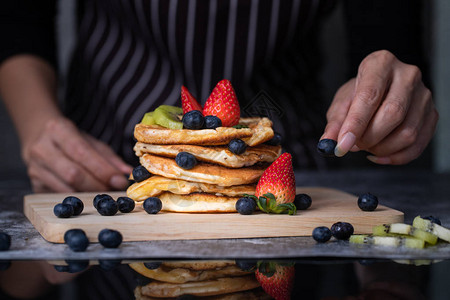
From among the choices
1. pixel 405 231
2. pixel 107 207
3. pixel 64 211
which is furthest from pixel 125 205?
pixel 405 231

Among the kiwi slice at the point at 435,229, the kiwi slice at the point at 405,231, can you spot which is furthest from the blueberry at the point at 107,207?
the kiwi slice at the point at 435,229

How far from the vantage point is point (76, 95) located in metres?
2.69

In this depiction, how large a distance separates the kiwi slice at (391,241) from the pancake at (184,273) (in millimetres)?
374

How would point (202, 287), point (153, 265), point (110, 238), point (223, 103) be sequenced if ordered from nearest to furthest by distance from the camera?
point (202, 287) → point (153, 265) → point (110, 238) → point (223, 103)

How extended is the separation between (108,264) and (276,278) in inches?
14.4

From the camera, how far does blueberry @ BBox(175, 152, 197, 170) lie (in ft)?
4.86

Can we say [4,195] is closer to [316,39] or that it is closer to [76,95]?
[76,95]

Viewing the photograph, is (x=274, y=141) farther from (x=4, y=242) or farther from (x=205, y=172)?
(x=4, y=242)

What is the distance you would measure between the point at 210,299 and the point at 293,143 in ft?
5.18

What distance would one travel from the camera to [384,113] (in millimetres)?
1618

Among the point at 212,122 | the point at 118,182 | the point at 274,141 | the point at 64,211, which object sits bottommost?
the point at 118,182

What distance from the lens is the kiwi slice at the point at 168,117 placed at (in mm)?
1604

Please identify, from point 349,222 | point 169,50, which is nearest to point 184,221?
point 349,222

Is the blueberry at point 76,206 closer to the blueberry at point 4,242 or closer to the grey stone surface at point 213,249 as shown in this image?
the grey stone surface at point 213,249
